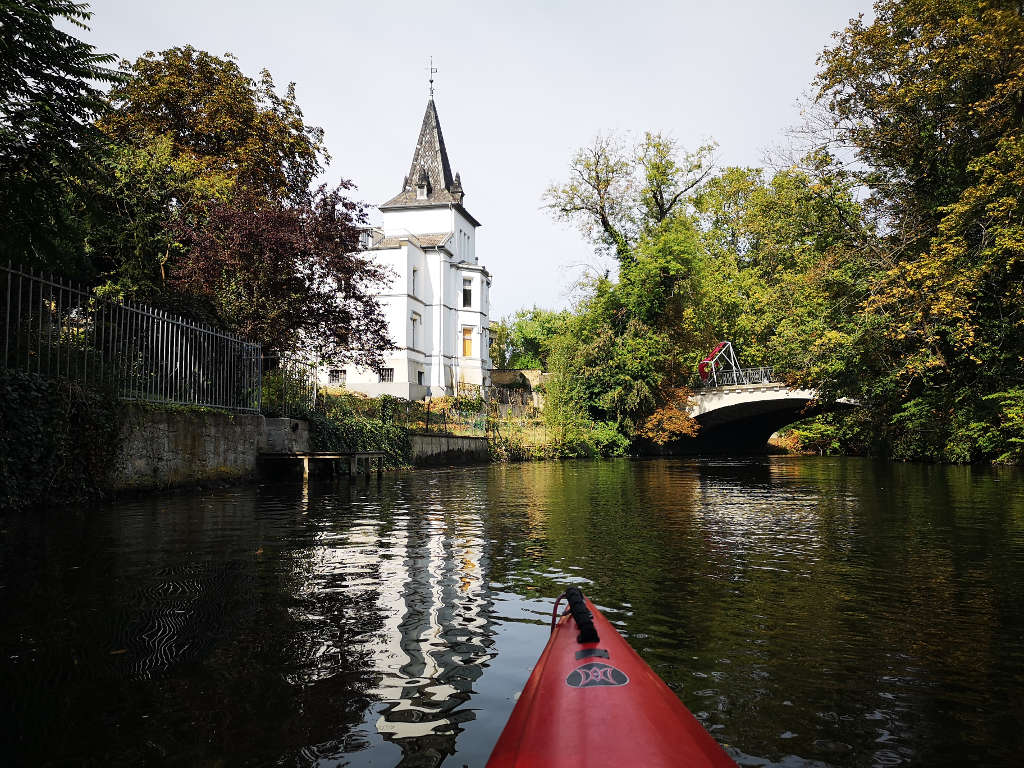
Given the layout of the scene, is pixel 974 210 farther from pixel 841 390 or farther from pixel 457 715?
pixel 457 715

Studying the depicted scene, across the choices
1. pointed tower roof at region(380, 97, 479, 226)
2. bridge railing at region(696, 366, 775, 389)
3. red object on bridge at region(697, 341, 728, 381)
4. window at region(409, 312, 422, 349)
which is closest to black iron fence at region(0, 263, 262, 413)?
bridge railing at region(696, 366, 775, 389)

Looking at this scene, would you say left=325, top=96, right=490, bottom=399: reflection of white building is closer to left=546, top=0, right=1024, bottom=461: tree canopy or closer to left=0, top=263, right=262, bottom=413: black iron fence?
left=546, top=0, right=1024, bottom=461: tree canopy

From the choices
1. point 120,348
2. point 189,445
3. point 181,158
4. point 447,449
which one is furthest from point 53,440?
point 447,449

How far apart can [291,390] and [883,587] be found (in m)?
14.5

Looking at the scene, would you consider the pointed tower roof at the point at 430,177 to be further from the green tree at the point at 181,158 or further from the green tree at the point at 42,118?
the green tree at the point at 42,118

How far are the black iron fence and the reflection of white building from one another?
2883 cm

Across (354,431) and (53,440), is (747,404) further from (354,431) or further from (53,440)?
(53,440)

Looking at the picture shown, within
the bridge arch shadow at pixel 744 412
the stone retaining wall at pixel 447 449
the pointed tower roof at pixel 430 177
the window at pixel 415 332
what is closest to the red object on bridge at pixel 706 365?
the bridge arch shadow at pixel 744 412

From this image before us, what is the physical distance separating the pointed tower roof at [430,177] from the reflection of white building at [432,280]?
2.8 inches

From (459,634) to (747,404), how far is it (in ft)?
118

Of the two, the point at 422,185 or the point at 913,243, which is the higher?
the point at 422,185

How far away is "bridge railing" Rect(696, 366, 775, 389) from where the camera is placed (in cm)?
3619

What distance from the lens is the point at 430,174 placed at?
5159 cm

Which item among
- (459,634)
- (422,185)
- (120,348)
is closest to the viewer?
(459,634)
